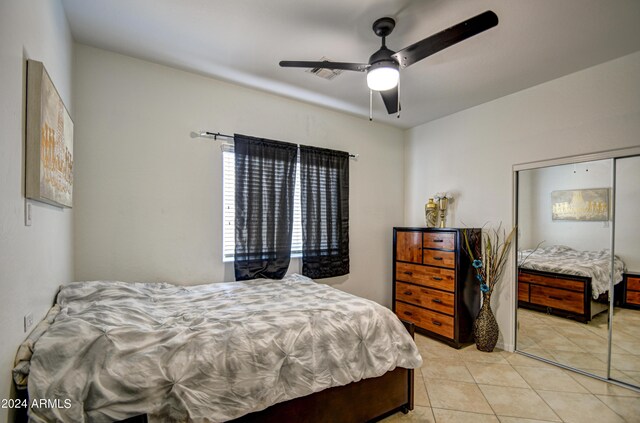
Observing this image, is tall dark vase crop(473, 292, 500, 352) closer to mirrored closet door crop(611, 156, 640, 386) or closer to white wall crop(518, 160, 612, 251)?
white wall crop(518, 160, 612, 251)

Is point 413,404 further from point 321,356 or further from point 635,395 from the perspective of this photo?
point 635,395

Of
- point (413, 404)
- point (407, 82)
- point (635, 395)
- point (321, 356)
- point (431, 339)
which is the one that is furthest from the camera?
point (431, 339)

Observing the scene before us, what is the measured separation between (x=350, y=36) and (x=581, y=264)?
3.03 metres

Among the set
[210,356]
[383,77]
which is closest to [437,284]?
[383,77]

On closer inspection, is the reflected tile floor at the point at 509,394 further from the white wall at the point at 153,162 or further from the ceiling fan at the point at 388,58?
the ceiling fan at the point at 388,58

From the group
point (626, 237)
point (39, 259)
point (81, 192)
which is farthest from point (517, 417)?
point (81, 192)

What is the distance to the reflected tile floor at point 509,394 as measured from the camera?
209 centimetres

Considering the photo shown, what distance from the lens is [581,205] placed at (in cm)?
277

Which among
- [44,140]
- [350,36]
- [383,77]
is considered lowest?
[44,140]

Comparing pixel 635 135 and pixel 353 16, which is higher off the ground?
pixel 353 16

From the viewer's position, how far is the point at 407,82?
9.75 feet

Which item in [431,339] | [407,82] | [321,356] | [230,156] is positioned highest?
[407,82]

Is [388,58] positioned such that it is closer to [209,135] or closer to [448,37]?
[448,37]

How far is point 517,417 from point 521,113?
2866 mm
